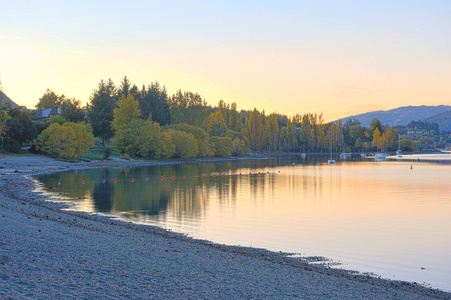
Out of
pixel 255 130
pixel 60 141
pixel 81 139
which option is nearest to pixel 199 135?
pixel 81 139

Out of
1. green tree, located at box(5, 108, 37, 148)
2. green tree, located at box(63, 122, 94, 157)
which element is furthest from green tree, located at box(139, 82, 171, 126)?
green tree, located at box(5, 108, 37, 148)

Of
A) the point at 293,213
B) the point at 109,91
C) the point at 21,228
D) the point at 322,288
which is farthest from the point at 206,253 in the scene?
the point at 109,91

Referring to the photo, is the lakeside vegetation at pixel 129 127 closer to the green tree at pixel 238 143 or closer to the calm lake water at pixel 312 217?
the green tree at pixel 238 143

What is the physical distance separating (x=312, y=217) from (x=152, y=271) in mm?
19817

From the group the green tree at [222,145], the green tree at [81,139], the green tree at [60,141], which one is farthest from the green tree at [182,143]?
the green tree at [60,141]

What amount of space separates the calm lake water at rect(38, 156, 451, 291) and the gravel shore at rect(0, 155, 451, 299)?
2832 millimetres

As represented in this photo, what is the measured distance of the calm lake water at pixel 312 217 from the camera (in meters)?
19.4

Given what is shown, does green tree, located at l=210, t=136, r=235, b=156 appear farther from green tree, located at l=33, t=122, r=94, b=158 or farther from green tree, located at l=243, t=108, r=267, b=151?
green tree, located at l=33, t=122, r=94, b=158

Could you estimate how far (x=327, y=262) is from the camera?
1788 cm

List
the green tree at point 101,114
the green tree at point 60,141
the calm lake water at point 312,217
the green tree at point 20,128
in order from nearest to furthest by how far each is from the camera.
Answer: the calm lake water at point 312,217 → the green tree at point 20,128 → the green tree at point 60,141 → the green tree at point 101,114

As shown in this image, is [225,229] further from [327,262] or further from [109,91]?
[109,91]

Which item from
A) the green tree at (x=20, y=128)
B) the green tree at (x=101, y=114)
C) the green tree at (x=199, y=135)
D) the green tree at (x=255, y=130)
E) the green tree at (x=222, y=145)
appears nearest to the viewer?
the green tree at (x=20, y=128)

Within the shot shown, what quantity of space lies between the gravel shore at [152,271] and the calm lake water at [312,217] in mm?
2832

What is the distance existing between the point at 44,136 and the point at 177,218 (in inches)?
2510
